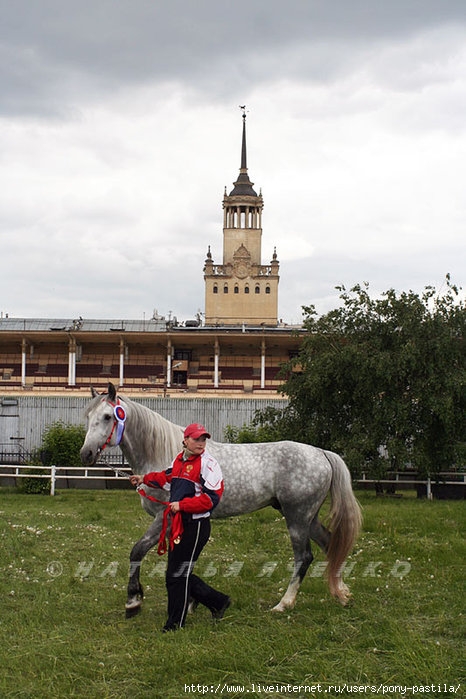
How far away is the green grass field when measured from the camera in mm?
5539

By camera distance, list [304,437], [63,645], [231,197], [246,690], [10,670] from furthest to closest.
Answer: [231,197]
[304,437]
[63,645]
[10,670]
[246,690]

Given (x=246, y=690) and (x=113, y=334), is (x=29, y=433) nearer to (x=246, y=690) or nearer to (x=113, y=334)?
(x=113, y=334)

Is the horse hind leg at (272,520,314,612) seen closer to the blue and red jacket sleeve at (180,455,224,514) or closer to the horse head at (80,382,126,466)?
the blue and red jacket sleeve at (180,455,224,514)

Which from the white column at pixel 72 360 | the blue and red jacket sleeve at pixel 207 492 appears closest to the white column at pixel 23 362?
the white column at pixel 72 360

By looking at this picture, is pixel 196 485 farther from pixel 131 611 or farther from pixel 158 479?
pixel 131 611

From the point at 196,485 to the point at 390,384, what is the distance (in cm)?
1709

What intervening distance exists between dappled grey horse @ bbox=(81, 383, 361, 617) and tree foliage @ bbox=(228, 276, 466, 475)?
47.0ft

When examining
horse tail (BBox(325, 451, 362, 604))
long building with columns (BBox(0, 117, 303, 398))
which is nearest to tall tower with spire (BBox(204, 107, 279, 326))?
long building with columns (BBox(0, 117, 303, 398))

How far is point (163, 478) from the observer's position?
25.2ft

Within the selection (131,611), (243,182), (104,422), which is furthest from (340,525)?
(243,182)

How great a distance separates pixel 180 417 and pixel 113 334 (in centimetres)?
2432

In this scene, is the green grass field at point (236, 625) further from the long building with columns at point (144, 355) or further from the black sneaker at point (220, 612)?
the long building with columns at point (144, 355)

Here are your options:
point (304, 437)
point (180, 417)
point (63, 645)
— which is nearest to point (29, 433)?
point (180, 417)

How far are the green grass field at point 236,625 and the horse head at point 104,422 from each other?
1.79 meters
